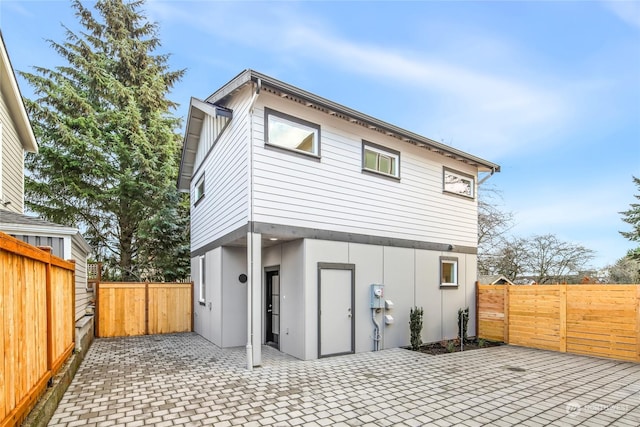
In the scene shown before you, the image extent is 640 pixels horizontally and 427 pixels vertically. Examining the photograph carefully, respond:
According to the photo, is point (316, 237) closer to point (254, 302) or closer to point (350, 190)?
point (350, 190)

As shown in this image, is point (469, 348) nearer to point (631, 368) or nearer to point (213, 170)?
point (631, 368)

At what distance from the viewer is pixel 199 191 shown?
11805 mm

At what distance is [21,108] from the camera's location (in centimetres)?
919

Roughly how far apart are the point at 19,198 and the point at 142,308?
481cm

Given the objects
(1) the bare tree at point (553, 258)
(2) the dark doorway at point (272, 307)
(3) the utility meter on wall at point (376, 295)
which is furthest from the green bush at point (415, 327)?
(1) the bare tree at point (553, 258)

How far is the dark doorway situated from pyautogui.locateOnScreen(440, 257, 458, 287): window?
15.5ft

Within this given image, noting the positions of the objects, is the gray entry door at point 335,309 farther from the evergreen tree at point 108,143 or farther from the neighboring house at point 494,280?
the evergreen tree at point 108,143

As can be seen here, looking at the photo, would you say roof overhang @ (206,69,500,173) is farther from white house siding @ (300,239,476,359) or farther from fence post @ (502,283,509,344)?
fence post @ (502,283,509,344)

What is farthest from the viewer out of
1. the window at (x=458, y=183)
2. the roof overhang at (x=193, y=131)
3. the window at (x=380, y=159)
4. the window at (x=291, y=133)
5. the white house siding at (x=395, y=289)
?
the window at (x=458, y=183)

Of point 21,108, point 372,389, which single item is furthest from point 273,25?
point 372,389

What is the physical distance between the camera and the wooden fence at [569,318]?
24.7ft

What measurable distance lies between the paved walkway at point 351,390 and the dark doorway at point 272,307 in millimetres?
892

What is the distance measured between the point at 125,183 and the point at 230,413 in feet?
43.5

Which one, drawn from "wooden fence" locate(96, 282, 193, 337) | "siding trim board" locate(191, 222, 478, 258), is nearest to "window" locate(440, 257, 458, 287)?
"siding trim board" locate(191, 222, 478, 258)
